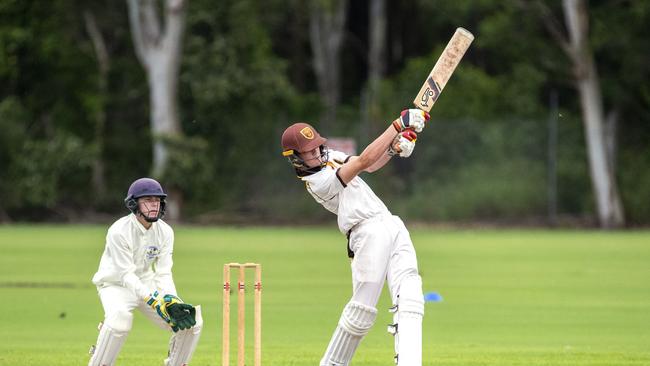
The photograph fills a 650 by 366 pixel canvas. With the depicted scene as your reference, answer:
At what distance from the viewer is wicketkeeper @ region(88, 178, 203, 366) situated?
9.41 m

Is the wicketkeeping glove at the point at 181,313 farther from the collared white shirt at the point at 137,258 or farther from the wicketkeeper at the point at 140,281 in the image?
the collared white shirt at the point at 137,258

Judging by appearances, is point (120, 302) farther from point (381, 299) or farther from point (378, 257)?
point (381, 299)

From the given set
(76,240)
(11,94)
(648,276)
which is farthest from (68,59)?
(648,276)

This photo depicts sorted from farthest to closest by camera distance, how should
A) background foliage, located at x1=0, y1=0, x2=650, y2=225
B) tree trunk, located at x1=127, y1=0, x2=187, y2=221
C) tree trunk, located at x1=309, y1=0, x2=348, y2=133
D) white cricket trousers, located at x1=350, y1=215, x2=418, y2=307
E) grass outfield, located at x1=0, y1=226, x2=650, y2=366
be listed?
tree trunk, located at x1=309, y1=0, x2=348, y2=133
background foliage, located at x1=0, y1=0, x2=650, y2=225
tree trunk, located at x1=127, y1=0, x2=187, y2=221
grass outfield, located at x1=0, y1=226, x2=650, y2=366
white cricket trousers, located at x1=350, y1=215, x2=418, y2=307

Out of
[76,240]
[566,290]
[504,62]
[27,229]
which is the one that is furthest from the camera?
[504,62]

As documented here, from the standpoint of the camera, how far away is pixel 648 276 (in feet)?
67.9

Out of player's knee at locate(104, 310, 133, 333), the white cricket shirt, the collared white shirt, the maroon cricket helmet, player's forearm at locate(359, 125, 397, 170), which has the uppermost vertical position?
the maroon cricket helmet

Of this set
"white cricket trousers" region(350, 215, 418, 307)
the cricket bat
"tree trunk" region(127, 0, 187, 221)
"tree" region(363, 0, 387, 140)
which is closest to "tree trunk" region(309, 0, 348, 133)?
"tree" region(363, 0, 387, 140)

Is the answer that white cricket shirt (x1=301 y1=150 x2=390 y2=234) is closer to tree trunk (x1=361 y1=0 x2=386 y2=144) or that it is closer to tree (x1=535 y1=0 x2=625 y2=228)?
tree (x1=535 y1=0 x2=625 y2=228)

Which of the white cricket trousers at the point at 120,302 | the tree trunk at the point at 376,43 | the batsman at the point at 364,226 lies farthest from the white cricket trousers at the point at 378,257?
the tree trunk at the point at 376,43

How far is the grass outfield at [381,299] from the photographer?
12.3 metres

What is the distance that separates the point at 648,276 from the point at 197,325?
12.6m

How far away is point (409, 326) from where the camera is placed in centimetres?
905

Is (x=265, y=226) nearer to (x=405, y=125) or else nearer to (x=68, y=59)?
(x=68, y=59)
